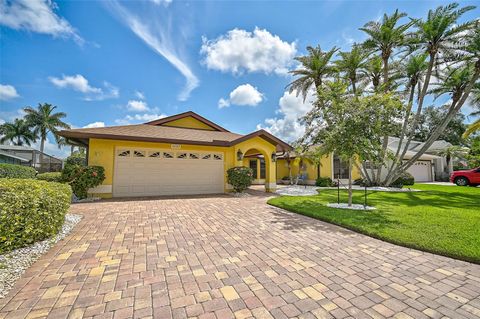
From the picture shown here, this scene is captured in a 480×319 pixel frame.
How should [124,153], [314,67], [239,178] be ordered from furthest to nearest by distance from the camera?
[314,67] < [239,178] < [124,153]

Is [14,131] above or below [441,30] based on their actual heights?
below

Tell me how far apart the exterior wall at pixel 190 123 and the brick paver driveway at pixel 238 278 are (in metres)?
11.7

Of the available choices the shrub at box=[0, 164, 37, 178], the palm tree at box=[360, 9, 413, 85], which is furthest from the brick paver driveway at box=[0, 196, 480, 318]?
the palm tree at box=[360, 9, 413, 85]

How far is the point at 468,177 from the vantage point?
17531 mm

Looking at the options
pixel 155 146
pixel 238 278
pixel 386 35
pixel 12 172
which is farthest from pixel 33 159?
pixel 386 35

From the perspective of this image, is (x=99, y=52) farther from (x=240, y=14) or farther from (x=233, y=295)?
(x=233, y=295)

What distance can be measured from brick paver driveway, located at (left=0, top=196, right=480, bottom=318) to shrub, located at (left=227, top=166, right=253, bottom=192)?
6.77 meters

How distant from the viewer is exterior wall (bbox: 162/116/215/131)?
52.3ft

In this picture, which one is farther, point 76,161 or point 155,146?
point 76,161

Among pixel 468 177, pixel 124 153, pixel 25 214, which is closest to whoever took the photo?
pixel 25 214

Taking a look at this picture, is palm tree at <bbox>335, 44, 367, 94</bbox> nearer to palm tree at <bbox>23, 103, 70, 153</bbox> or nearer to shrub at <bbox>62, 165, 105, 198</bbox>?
shrub at <bbox>62, 165, 105, 198</bbox>

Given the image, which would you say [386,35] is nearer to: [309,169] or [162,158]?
[309,169]

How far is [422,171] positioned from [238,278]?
30.1 meters

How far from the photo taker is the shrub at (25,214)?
3.54 metres
